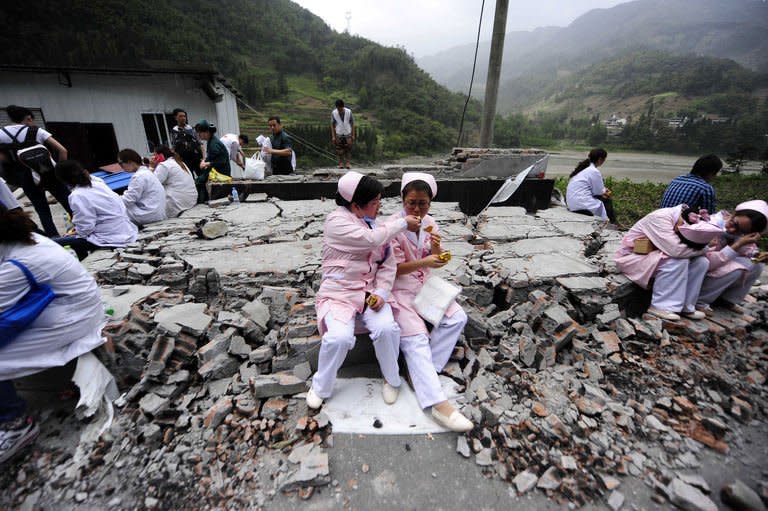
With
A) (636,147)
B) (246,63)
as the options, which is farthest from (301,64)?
(636,147)

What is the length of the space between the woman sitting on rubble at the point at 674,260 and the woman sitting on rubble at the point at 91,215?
18.3 feet

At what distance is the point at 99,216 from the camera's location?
372 cm

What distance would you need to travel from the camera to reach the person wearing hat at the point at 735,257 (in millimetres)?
2906

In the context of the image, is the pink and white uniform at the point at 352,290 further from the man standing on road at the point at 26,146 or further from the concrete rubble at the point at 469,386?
the man standing on road at the point at 26,146

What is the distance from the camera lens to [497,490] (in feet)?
5.78

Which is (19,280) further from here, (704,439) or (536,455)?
(704,439)

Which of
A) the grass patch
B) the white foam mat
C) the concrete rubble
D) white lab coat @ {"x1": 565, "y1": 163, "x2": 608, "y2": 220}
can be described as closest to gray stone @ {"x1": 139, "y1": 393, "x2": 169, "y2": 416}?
the concrete rubble

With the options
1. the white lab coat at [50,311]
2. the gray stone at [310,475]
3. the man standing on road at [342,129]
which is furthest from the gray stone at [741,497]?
the man standing on road at [342,129]

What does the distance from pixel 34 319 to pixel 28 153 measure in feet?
12.2

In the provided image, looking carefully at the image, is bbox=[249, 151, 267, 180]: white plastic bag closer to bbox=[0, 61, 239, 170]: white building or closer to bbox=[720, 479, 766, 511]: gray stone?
bbox=[720, 479, 766, 511]: gray stone

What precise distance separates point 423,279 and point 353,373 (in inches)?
35.3

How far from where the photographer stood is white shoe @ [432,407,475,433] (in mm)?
1982

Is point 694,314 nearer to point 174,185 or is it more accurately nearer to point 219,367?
point 219,367

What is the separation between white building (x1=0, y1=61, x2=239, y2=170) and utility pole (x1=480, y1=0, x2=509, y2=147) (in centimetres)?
898
